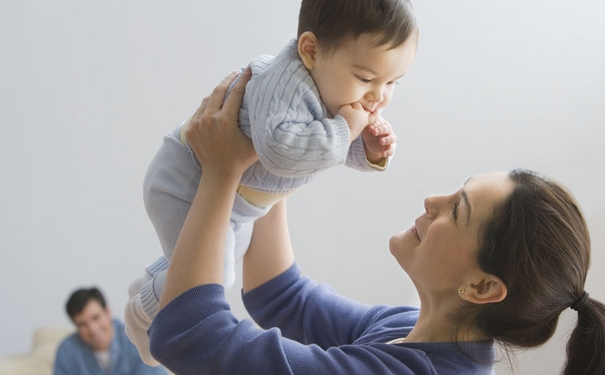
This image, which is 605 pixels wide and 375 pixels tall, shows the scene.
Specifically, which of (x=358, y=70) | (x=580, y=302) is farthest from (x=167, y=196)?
(x=580, y=302)

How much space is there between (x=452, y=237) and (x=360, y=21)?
37 cm

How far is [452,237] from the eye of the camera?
116cm

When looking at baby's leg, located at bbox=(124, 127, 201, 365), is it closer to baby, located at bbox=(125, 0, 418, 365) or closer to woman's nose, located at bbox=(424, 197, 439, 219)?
baby, located at bbox=(125, 0, 418, 365)

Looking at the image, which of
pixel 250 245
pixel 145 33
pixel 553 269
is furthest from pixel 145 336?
pixel 145 33

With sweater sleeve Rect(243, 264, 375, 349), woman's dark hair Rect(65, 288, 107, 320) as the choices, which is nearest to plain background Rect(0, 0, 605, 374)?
woman's dark hair Rect(65, 288, 107, 320)

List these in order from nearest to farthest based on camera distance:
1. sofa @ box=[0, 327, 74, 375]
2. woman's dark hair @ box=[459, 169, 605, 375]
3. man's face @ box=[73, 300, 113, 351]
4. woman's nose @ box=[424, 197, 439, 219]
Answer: woman's dark hair @ box=[459, 169, 605, 375], woman's nose @ box=[424, 197, 439, 219], man's face @ box=[73, 300, 113, 351], sofa @ box=[0, 327, 74, 375]

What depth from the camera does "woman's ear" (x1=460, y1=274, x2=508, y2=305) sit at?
3.70 feet

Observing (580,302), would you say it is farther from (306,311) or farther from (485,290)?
(306,311)

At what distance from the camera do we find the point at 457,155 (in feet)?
9.53

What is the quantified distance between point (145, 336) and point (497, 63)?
199cm

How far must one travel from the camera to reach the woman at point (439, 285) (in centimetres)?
104

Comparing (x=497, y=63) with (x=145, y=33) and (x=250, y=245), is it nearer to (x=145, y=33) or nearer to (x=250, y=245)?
(x=145, y=33)

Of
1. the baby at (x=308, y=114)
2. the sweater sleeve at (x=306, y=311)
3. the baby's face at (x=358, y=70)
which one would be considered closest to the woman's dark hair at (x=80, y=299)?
the sweater sleeve at (x=306, y=311)

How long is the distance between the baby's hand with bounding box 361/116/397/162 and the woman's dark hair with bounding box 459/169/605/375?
0.64 ft
